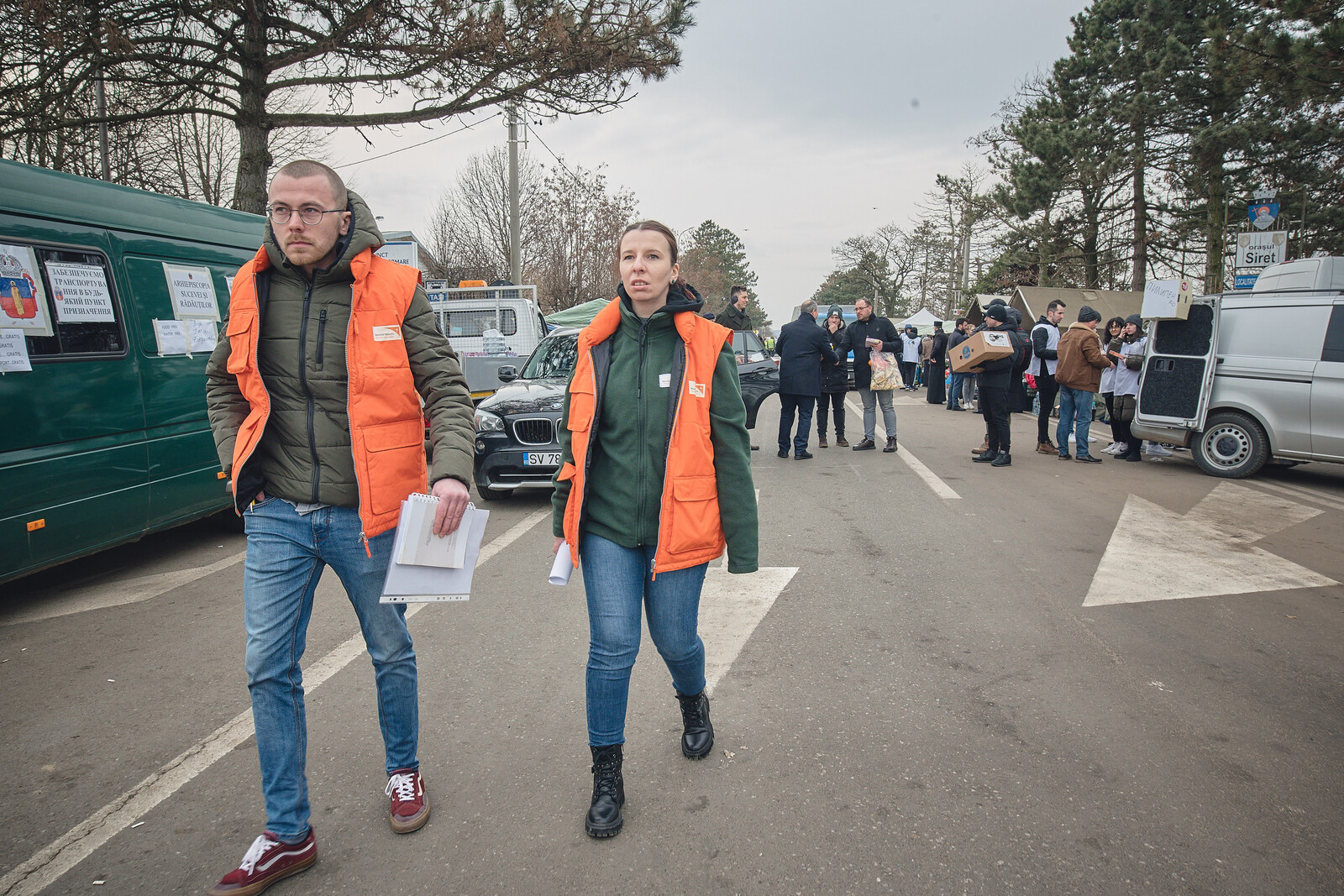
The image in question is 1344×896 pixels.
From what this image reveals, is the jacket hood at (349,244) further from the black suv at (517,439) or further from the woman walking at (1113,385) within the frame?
the woman walking at (1113,385)

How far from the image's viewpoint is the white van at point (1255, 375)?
856cm

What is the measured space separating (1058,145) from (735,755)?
26.2m

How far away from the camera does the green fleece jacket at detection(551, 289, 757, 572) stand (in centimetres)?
254

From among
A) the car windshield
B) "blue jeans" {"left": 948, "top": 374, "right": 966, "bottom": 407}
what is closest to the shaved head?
the car windshield

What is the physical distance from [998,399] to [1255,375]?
2711mm

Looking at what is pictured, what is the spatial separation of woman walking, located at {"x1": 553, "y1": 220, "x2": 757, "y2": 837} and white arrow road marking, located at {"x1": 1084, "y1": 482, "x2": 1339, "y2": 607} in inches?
131

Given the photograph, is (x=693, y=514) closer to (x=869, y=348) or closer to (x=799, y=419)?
(x=799, y=419)

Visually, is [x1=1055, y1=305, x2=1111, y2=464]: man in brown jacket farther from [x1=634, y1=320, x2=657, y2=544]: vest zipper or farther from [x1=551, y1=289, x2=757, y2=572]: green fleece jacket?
[x1=634, y1=320, x2=657, y2=544]: vest zipper

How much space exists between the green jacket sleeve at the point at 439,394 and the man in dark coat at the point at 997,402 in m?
8.66

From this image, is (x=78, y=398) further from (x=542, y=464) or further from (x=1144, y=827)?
(x=1144, y=827)

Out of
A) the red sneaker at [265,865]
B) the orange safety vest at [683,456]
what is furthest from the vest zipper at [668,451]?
the red sneaker at [265,865]

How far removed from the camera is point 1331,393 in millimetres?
8461

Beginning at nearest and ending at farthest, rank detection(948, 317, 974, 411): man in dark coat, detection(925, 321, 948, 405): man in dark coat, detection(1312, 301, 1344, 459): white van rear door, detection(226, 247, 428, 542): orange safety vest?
detection(226, 247, 428, 542): orange safety vest < detection(1312, 301, 1344, 459): white van rear door < detection(948, 317, 974, 411): man in dark coat < detection(925, 321, 948, 405): man in dark coat

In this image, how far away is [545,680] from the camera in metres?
3.73
